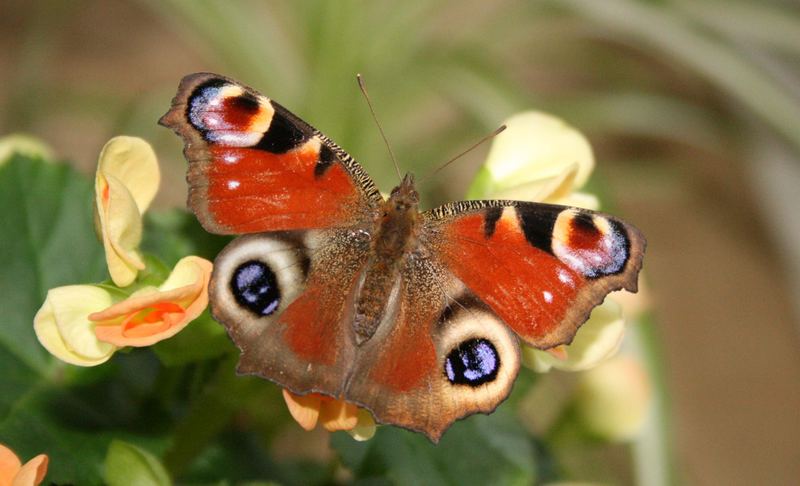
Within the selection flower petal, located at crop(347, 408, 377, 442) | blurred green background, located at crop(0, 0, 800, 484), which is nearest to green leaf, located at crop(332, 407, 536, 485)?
flower petal, located at crop(347, 408, 377, 442)

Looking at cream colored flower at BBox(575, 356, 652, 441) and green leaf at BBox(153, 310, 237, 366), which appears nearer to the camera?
green leaf at BBox(153, 310, 237, 366)

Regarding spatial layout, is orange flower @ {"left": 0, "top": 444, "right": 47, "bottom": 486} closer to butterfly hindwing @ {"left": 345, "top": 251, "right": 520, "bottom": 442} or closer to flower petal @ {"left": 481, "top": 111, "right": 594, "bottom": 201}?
butterfly hindwing @ {"left": 345, "top": 251, "right": 520, "bottom": 442}

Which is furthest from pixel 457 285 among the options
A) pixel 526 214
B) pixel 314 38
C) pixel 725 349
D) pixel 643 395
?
pixel 725 349

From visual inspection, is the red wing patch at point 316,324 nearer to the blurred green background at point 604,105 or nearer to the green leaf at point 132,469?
the green leaf at point 132,469

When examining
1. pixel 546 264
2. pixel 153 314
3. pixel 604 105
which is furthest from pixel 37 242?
pixel 604 105

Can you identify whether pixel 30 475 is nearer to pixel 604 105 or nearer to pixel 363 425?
pixel 363 425

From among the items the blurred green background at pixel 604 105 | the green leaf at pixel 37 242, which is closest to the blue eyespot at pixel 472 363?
the green leaf at pixel 37 242

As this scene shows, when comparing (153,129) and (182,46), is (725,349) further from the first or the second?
(182,46)
